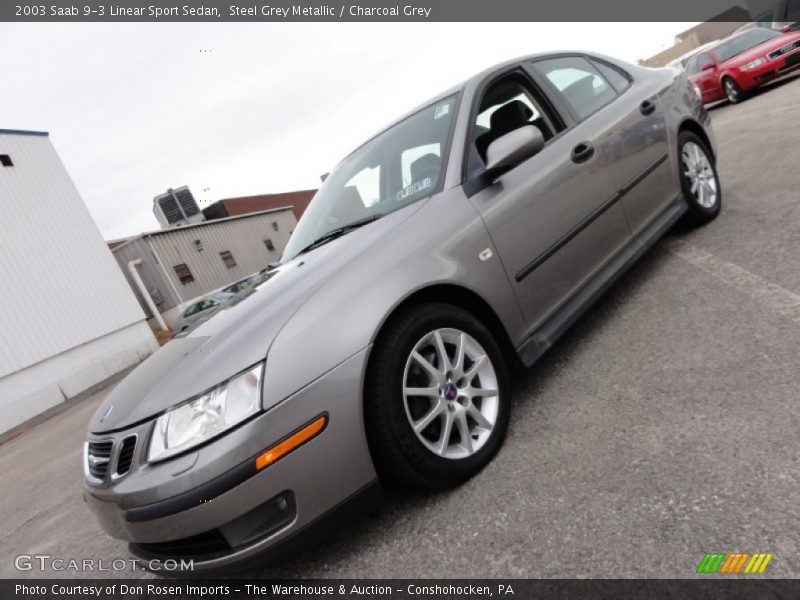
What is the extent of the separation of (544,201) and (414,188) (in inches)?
26.3

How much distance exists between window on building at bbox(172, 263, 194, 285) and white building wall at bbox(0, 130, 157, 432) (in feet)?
20.1

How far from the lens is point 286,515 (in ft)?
5.68

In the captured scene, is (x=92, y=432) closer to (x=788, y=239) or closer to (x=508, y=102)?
(x=508, y=102)

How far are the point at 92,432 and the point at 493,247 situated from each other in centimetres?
184

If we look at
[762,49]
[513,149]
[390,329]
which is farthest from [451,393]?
[762,49]

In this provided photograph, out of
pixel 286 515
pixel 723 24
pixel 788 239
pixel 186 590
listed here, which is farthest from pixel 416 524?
pixel 723 24

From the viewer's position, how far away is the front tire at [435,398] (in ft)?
6.12

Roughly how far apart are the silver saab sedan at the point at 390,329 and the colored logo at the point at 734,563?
2.87ft

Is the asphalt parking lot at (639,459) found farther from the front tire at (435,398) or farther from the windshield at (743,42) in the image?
the windshield at (743,42)

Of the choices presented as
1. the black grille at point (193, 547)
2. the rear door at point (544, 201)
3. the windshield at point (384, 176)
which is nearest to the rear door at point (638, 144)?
the rear door at point (544, 201)

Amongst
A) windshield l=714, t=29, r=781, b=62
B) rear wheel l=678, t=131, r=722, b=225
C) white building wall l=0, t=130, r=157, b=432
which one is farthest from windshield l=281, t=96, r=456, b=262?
white building wall l=0, t=130, r=157, b=432

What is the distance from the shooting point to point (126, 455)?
1811 mm

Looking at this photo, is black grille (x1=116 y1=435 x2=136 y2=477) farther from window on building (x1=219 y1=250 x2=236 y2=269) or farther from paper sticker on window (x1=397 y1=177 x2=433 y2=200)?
window on building (x1=219 y1=250 x2=236 y2=269)

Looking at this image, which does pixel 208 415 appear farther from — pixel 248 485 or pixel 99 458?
pixel 99 458
